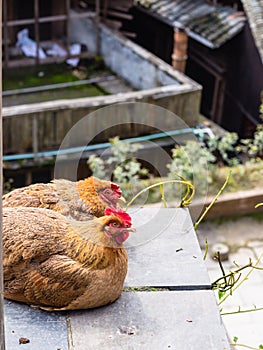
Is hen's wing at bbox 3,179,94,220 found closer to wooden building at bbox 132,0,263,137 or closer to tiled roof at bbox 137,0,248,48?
wooden building at bbox 132,0,263,137

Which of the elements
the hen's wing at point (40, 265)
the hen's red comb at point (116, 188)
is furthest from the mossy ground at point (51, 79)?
the hen's wing at point (40, 265)

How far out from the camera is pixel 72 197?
4.81 meters

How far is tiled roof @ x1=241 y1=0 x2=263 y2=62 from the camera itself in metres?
12.0

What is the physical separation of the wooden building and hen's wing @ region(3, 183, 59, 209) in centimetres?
849

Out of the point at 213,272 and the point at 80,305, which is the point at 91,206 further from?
the point at 213,272

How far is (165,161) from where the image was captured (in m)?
9.38

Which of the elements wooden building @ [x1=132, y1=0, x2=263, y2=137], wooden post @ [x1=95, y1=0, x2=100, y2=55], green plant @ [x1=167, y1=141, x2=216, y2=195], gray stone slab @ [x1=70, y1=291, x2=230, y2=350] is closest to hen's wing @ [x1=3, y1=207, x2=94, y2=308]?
gray stone slab @ [x1=70, y1=291, x2=230, y2=350]

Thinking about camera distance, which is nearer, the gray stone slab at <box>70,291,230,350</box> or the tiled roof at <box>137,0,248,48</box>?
the gray stone slab at <box>70,291,230,350</box>

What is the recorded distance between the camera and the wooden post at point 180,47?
1202 centimetres

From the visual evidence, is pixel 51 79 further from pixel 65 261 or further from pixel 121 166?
pixel 65 261

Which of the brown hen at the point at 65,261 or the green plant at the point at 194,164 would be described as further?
the green plant at the point at 194,164

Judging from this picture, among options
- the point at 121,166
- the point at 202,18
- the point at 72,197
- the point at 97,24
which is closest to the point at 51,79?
the point at 97,24

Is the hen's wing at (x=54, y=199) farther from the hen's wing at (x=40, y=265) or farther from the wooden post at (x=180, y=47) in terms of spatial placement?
the wooden post at (x=180, y=47)

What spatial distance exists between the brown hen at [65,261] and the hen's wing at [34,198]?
1.40 ft
